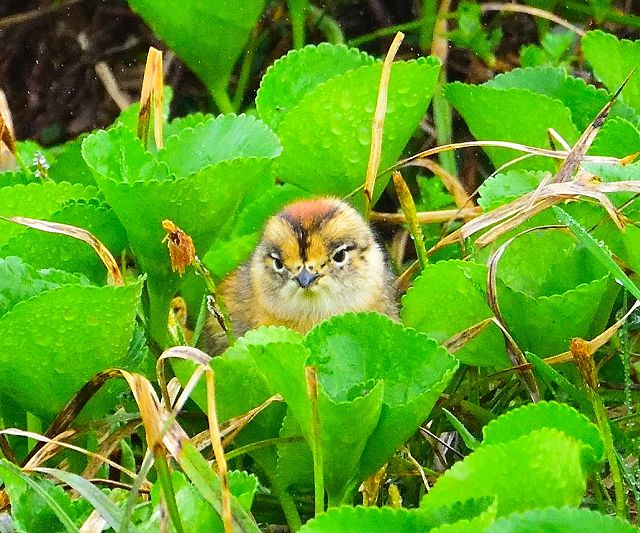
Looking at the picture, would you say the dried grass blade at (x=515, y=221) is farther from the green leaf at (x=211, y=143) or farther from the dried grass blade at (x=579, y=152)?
the green leaf at (x=211, y=143)

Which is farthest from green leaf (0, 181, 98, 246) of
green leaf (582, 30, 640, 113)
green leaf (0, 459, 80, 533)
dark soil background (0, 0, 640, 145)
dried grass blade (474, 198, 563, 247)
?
dark soil background (0, 0, 640, 145)

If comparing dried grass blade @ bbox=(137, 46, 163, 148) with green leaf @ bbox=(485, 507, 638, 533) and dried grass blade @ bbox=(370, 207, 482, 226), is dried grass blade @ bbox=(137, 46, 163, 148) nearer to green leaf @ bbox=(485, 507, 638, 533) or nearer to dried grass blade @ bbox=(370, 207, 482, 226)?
dried grass blade @ bbox=(370, 207, 482, 226)

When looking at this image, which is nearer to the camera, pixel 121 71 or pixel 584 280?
pixel 584 280

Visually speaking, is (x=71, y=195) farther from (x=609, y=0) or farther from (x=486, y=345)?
(x=609, y=0)

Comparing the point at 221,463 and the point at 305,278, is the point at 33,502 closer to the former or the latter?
the point at 221,463

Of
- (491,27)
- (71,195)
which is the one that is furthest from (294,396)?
(491,27)

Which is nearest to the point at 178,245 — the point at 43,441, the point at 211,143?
the point at 211,143

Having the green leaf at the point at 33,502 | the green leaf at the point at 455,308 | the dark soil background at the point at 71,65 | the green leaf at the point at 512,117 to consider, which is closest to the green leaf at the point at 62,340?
the green leaf at the point at 33,502
